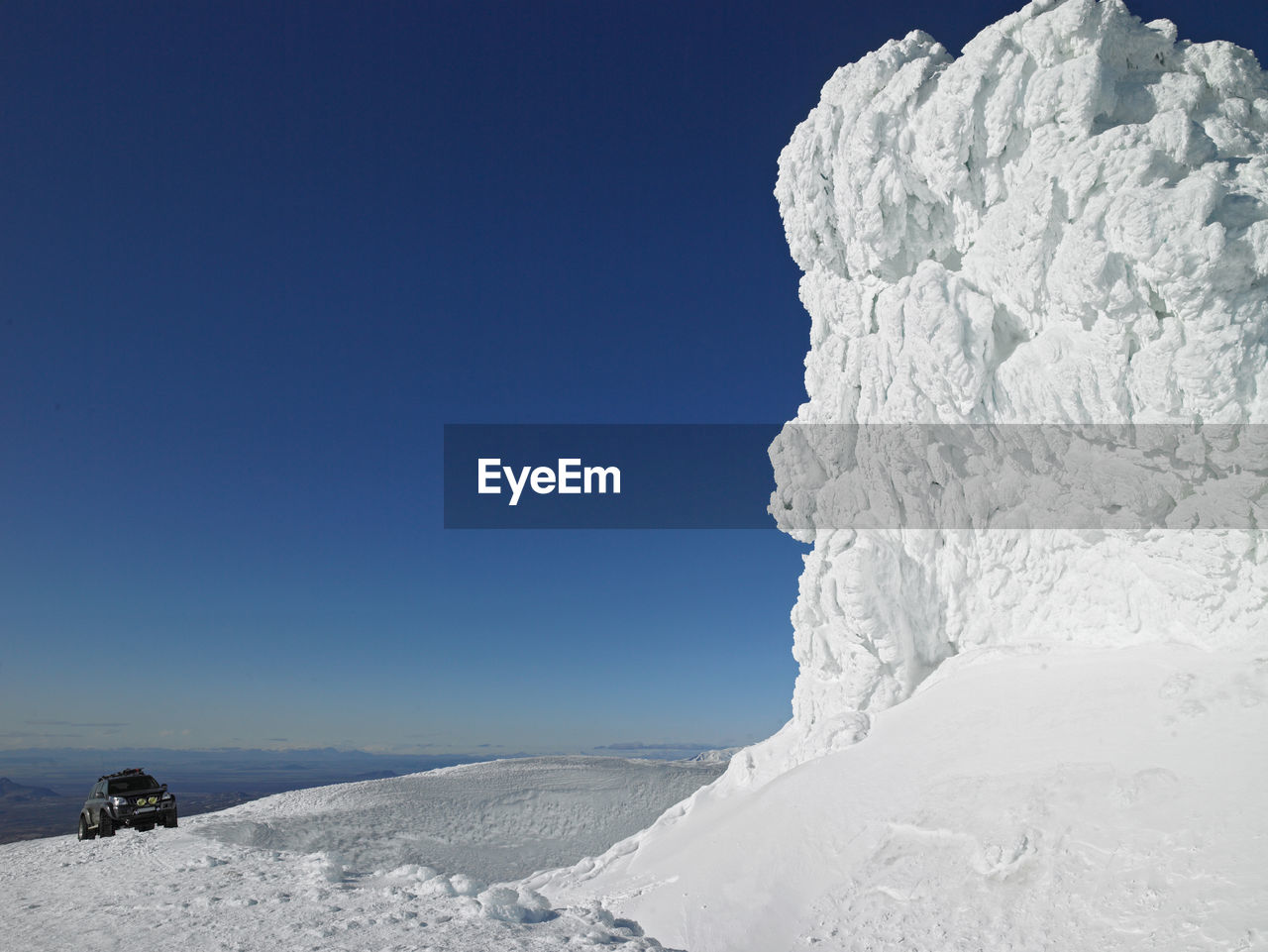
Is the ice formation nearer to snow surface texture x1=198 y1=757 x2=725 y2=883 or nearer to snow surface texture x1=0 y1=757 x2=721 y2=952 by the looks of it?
snow surface texture x1=0 y1=757 x2=721 y2=952

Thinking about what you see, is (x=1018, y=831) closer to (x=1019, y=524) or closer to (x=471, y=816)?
(x=1019, y=524)

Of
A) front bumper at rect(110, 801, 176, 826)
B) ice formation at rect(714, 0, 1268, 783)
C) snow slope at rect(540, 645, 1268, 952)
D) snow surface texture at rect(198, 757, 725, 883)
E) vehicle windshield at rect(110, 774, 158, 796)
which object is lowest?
snow surface texture at rect(198, 757, 725, 883)

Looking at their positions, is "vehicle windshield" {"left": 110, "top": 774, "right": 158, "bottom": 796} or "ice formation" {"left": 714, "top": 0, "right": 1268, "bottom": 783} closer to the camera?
"ice formation" {"left": 714, "top": 0, "right": 1268, "bottom": 783}

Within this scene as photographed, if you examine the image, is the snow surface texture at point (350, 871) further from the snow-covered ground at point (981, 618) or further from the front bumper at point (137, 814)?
the front bumper at point (137, 814)

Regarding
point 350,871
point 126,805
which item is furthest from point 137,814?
point 350,871

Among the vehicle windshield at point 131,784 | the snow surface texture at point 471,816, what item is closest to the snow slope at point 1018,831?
the snow surface texture at point 471,816

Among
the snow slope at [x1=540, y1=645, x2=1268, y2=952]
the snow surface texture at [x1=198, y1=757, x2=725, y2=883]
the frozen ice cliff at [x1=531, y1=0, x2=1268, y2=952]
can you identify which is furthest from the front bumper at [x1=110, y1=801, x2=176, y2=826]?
the snow slope at [x1=540, y1=645, x2=1268, y2=952]
